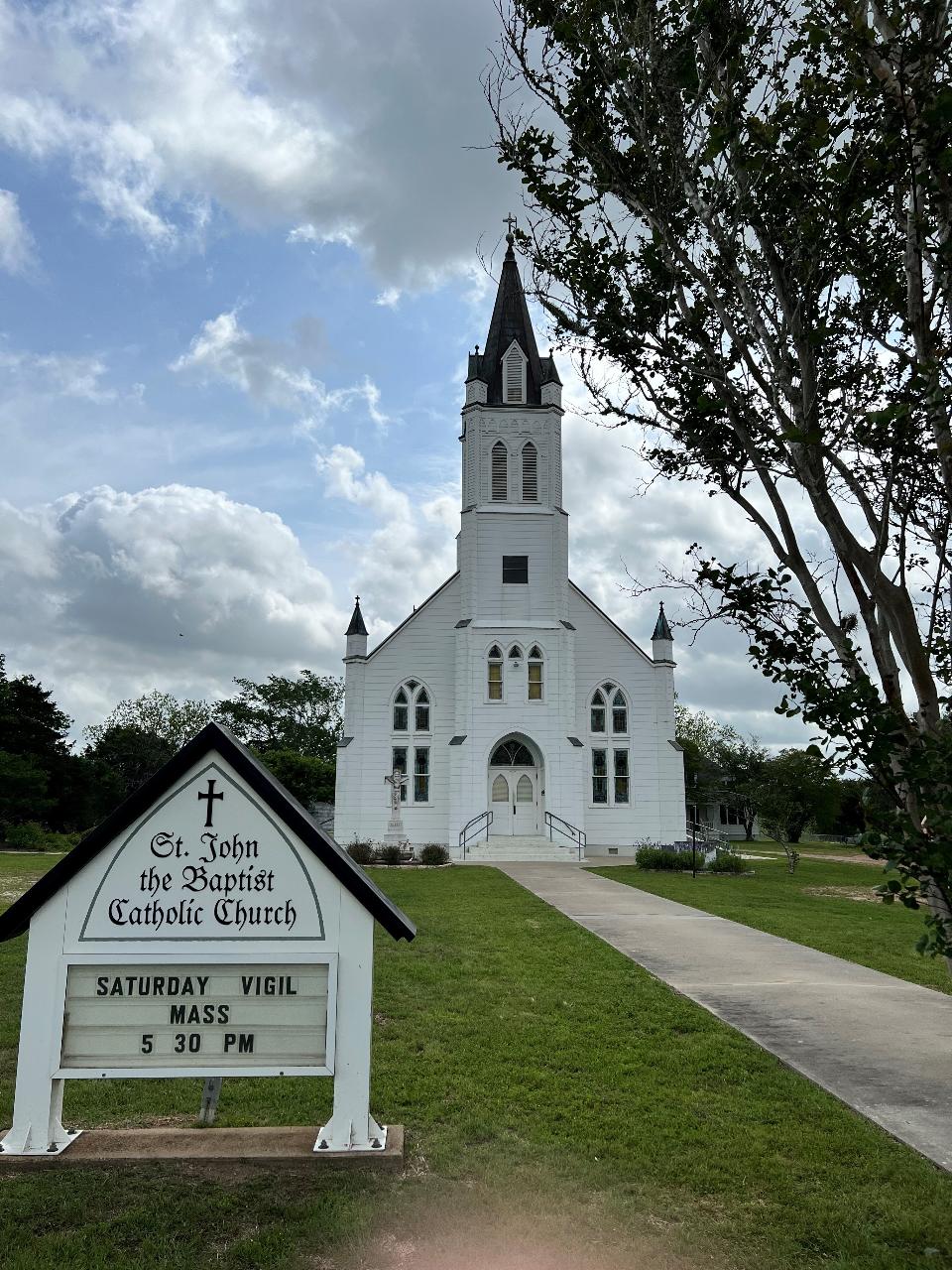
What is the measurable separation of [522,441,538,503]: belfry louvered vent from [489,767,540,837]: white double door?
33.9ft

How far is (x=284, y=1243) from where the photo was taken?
4223mm

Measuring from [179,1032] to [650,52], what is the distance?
6708 mm

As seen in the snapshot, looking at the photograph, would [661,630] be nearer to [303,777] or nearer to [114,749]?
[303,777]

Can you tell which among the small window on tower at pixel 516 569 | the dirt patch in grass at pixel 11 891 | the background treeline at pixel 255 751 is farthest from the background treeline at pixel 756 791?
the dirt patch in grass at pixel 11 891

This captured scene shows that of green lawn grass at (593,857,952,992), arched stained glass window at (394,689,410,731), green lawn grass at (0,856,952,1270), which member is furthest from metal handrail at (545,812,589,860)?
green lawn grass at (0,856,952,1270)

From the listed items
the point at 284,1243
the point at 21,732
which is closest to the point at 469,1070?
the point at 284,1243

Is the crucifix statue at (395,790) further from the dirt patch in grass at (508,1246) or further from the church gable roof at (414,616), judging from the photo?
the dirt patch in grass at (508,1246)

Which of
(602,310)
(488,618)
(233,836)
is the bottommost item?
(233,836)

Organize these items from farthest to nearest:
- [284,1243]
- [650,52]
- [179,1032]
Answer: [650,52], [179,1032], [284,1243]

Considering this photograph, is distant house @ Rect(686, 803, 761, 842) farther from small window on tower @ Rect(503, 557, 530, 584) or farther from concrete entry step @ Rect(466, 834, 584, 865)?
concrete entry step @ Rect(466, 834, 584, 865)

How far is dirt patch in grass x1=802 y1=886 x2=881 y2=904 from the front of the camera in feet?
68.8

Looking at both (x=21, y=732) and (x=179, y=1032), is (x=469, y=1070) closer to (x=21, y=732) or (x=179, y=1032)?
(x=179, y=1032)

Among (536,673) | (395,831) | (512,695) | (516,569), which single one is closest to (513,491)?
(516,569)

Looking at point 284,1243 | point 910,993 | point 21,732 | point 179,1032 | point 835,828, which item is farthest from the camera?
point 835,828
